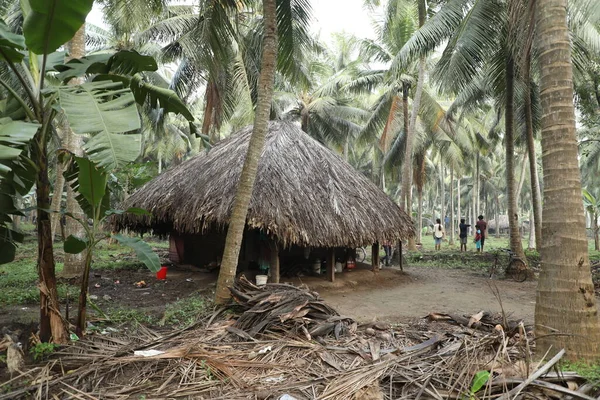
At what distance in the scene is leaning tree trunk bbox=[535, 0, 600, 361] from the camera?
10.3 ft

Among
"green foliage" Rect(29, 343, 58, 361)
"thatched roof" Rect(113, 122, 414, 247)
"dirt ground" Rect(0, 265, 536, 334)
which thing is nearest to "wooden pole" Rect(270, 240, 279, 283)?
"thatched roof" Rect(113, 122, 414, 247)

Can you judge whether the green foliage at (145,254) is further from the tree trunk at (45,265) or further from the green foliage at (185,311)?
the green foliage at (185,311)

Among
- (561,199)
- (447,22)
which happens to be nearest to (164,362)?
(561,199)

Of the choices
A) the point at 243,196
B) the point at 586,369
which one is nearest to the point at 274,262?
the point at 243,196

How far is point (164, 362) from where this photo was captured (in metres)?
3.65

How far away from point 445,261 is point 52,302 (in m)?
13.3

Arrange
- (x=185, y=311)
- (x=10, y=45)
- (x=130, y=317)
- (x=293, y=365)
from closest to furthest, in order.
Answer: (x=10, y=45), (x=293, y=365), (x=130, y=317), (x=185, y=311)

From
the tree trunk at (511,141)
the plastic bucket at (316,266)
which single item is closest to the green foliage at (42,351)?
the plastic bucket at (316,266)

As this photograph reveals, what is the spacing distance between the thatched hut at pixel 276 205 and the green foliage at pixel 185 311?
1630mm

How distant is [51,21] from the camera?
3.37 metres

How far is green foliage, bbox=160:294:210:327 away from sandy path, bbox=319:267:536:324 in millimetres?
2327

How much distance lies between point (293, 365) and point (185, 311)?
2.80 m

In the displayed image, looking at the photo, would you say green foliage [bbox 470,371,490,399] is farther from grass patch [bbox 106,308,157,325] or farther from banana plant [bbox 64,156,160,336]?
grass patch [bbox 106,308,157,325]

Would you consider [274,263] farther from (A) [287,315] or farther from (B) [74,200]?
(B) [74,200]
